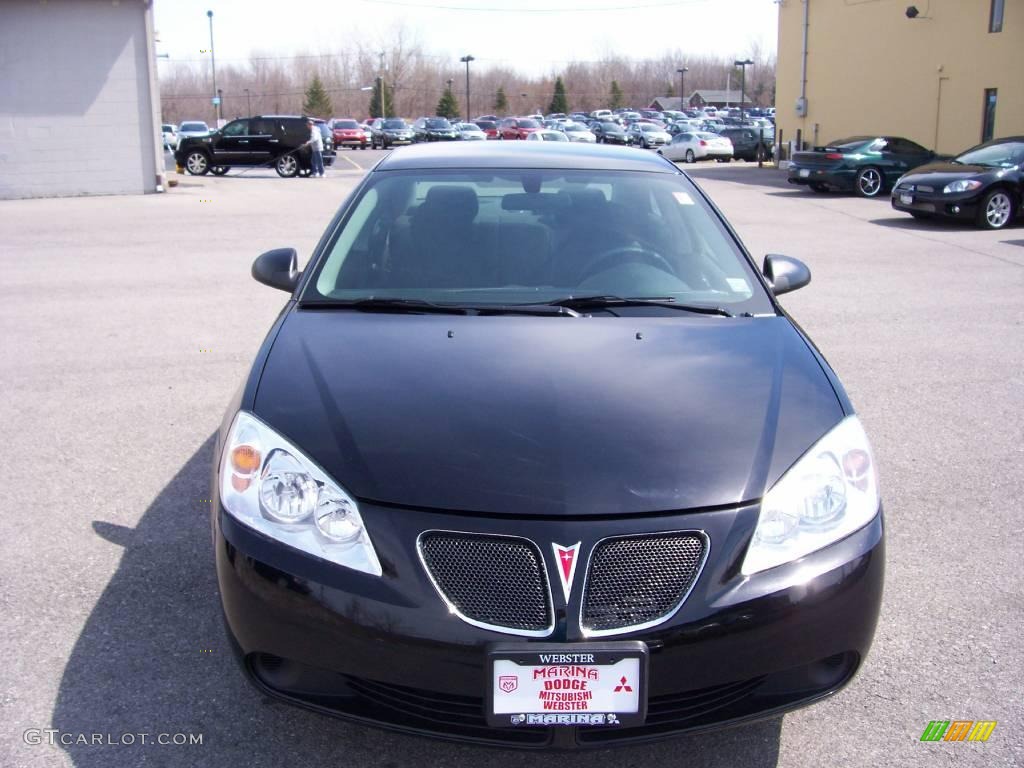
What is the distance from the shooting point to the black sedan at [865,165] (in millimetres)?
21953

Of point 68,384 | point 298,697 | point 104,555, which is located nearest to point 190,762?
point 298,697

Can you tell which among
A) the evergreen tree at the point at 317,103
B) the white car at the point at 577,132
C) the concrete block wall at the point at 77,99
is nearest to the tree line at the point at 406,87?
the evergreen tree at the point at 317,103

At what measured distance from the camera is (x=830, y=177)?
72.3 feet

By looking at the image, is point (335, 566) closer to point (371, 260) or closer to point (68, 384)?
point (371, 260)

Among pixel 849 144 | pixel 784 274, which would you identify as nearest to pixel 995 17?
pixel 849 144

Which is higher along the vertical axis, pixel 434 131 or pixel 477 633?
pixel 434 131

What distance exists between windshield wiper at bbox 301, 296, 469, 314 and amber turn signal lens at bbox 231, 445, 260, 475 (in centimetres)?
93

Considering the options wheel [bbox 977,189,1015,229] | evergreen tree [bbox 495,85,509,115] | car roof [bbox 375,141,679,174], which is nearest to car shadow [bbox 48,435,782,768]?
car roof [bbox 375,141,679,174]

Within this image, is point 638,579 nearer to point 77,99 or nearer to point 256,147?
point 77,99

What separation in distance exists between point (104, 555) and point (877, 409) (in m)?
4.27

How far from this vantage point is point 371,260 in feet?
12.8

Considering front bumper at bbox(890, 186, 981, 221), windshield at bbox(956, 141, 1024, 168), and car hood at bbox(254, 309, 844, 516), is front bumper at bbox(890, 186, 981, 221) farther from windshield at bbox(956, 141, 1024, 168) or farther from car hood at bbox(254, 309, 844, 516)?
car hood at bbox(254, 309, 844, 516)

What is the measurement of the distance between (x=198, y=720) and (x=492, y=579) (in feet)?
3.63

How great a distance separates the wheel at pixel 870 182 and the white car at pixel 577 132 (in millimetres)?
20080
